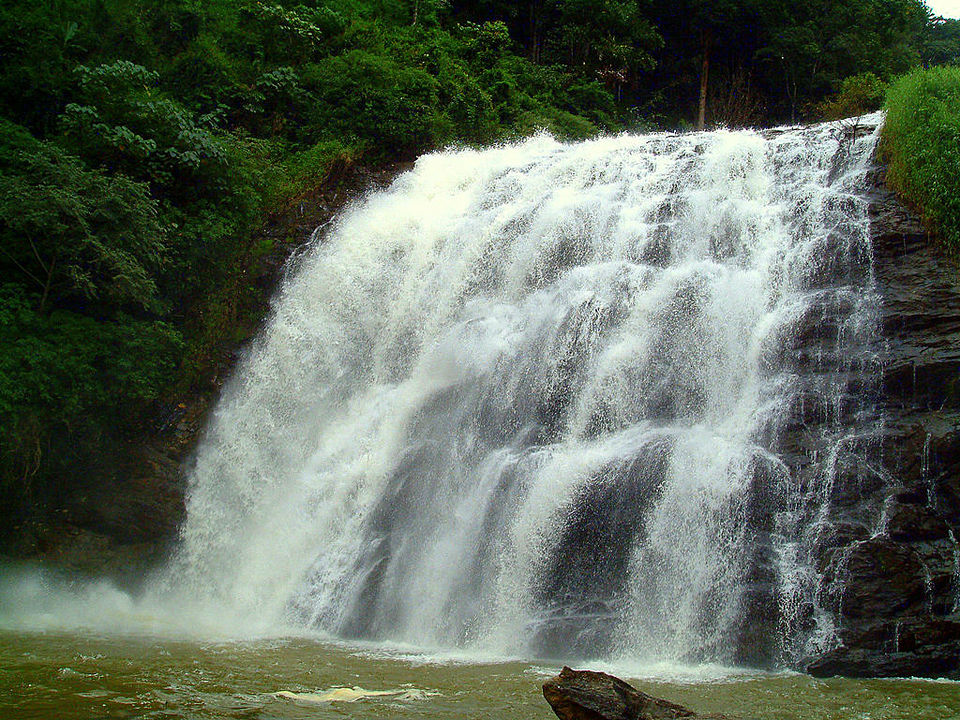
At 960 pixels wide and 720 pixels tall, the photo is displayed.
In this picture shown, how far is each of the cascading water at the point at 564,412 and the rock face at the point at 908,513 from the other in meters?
0.31

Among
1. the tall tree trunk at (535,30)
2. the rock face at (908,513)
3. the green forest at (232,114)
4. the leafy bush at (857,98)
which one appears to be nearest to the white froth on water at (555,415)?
the rock face at (908,513)

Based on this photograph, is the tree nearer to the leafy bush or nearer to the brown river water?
the brown river water

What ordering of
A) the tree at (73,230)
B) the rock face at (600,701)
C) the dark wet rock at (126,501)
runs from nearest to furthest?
the rock face at (600,701) < the tree at (73,230) < the dark wet rock at (126,501)

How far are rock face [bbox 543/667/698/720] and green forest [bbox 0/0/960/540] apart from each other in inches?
369

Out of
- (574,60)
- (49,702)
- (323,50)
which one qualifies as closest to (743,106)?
(574,60)

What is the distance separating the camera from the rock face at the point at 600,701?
4.71m

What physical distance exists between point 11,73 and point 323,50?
7661mm

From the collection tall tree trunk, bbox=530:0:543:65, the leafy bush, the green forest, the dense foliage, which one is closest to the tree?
the green forest

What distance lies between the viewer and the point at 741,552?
365 inches

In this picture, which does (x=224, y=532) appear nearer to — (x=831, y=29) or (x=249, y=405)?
(x=249, y=405)

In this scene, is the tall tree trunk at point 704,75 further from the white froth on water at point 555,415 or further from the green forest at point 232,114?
the white froth on water at point 555,415

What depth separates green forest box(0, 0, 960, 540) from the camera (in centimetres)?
1281

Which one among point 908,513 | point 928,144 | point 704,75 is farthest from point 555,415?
point 704,75

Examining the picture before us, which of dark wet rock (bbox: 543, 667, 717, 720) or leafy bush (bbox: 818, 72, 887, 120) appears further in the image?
leafy bush (bbox: 818, 72, 887, 120)
